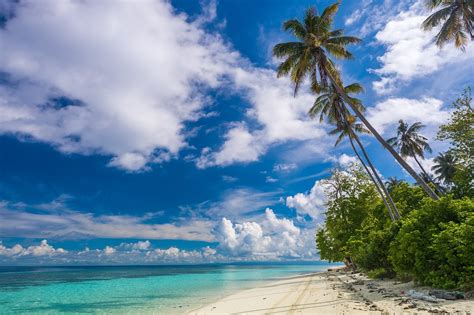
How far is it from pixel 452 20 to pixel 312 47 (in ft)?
26.4

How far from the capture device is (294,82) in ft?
57.6

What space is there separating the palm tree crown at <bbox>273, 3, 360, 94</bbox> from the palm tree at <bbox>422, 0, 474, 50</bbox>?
4.61m

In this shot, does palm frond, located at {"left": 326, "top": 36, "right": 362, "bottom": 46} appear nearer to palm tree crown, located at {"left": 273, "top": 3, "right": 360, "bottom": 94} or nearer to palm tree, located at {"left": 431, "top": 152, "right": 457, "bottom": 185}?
palm tree crown, located at {"left": 273, "top": 3, "right": 360, "bottom": 94}

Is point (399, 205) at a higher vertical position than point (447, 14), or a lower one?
lower

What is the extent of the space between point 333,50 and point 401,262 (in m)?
12.5

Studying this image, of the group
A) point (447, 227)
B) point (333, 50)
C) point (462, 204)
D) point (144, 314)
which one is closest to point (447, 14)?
point (333, 50)

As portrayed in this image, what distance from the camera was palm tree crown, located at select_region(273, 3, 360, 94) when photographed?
1700 cm

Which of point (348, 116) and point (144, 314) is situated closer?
point (144, 314)

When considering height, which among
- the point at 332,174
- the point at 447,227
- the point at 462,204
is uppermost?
the point at 332,174

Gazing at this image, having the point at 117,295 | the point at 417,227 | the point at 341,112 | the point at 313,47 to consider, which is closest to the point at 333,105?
the point at 341,112

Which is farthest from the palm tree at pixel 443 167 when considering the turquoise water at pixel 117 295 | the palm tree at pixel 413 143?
the turquoise water at pixel 117 295

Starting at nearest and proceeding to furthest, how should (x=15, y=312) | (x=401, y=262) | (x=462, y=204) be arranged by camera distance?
(x=462, y=204) → (x=401, y=262) → (x=15, y=312)

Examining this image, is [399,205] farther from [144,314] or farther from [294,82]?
[144,314]

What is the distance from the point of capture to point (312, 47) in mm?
16891
